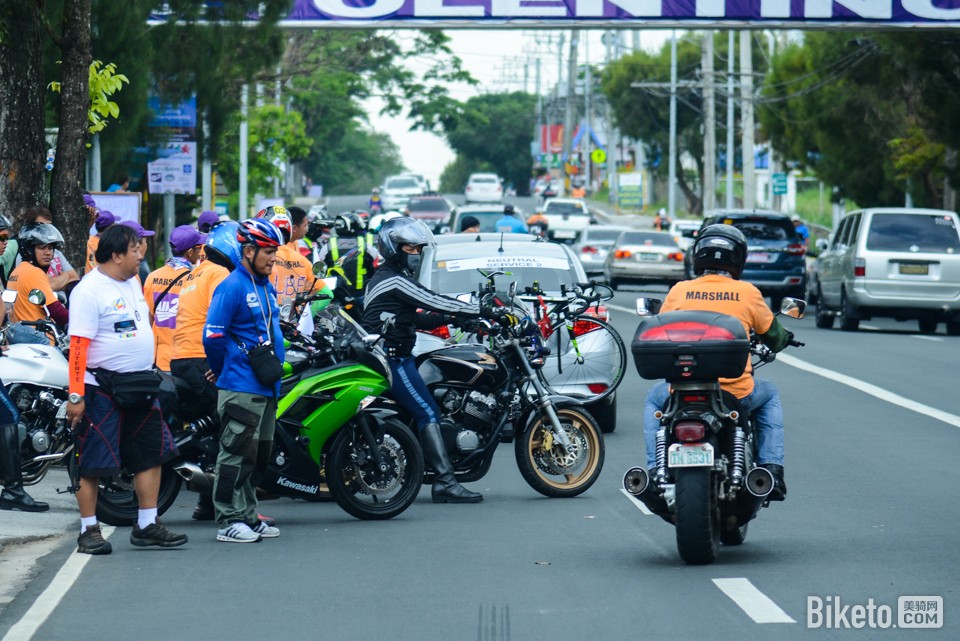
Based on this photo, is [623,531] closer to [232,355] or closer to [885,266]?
[232,355]

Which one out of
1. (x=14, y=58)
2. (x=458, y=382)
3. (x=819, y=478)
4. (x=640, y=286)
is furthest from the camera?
(x=640, y=286)

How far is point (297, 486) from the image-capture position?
33.0 feet

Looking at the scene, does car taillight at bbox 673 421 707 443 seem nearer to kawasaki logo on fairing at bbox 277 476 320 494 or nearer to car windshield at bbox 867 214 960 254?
kawasaki logo on fairing at bbox 277 476 320 494

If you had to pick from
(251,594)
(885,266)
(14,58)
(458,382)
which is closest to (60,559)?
(251,594)

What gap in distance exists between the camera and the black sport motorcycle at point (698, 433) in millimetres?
7902

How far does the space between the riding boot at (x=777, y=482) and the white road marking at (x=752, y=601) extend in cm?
50

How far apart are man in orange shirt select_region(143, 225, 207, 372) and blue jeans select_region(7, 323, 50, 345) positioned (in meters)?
0.79

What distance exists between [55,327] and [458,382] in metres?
3.36

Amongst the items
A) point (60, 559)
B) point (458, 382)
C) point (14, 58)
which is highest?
point (14, 58)

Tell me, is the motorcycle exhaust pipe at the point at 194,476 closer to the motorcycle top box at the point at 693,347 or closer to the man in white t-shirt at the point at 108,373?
the man in white t-shirt at the point at 108,373

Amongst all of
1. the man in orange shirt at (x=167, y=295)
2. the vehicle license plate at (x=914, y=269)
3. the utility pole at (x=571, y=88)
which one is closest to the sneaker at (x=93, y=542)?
the man in orange shirt at (x=167, y=295)

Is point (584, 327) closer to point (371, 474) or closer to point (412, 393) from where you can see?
point (412, 393)

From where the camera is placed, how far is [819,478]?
11.6m

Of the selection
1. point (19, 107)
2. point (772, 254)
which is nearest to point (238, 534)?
point (19, 107)
